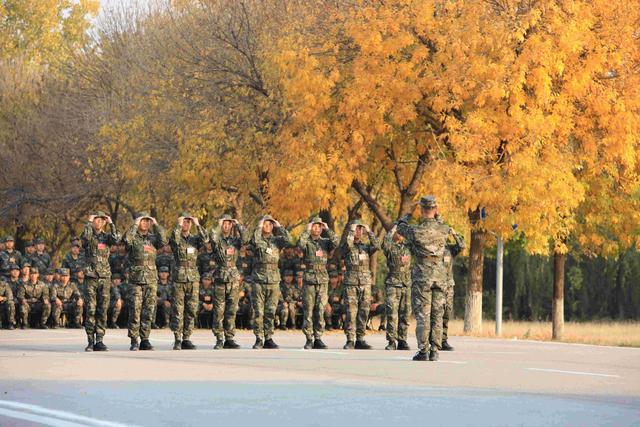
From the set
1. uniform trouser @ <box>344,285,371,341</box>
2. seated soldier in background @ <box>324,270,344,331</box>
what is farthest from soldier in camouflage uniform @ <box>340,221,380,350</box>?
seated soldier in background @ <box>324,270,344,331</box>

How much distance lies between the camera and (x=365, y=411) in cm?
1353

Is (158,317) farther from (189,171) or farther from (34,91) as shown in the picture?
(34,91)

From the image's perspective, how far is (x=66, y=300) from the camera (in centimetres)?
3634

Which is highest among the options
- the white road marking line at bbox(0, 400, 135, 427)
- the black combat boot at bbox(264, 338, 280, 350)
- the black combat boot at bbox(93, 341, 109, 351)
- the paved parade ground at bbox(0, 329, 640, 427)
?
the black combat boot at bbox(264, 338, 280, 350)

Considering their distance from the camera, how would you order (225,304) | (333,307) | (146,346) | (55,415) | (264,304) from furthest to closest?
(333,307) → (225,304) → (264,304) → (146,346) → (55,415)

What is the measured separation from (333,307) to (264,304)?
11229 mm

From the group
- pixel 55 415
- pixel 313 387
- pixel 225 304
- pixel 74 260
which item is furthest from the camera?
pixel 74 260

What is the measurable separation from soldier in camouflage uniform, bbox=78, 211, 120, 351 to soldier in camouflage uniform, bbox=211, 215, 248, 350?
1.80 metres

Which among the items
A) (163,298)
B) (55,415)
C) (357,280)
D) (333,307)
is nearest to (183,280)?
(357,280)

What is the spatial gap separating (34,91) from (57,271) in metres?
21.2

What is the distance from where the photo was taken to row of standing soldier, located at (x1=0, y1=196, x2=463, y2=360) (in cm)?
2331

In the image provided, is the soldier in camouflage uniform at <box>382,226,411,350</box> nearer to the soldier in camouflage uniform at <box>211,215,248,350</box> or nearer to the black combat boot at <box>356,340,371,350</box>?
the black combat boot at <box>356,340,371,350</box>

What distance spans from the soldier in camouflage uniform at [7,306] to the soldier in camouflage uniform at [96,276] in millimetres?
11992

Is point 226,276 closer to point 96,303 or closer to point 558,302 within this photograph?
point 96,303
